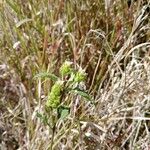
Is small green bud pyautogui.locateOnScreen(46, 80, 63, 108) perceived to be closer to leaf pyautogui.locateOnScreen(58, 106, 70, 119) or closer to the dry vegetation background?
leaf pyautogui.locateOnScreen(58, 106, 70, 119)

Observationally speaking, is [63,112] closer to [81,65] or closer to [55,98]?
[55,98]

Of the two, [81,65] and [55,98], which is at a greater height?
[55,98]

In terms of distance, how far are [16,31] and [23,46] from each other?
0.17 feet

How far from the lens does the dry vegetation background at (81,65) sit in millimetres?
1483

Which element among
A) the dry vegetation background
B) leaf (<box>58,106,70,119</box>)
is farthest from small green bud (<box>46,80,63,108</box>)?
the dry vegetation background

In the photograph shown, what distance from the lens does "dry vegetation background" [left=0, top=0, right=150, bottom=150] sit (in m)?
1.48

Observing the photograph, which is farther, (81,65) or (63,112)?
(81,65)

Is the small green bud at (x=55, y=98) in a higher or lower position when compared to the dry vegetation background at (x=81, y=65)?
higher

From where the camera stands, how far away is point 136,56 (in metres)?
1.62

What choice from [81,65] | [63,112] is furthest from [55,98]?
[81,65]

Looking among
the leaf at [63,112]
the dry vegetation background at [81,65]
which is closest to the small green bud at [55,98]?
the leaf at [63,112]

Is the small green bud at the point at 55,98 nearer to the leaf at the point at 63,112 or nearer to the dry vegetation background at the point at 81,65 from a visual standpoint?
the leaf at the point at 63,112

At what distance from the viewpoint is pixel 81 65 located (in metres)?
1.61

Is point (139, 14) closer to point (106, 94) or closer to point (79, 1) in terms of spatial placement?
point (79, 1)
